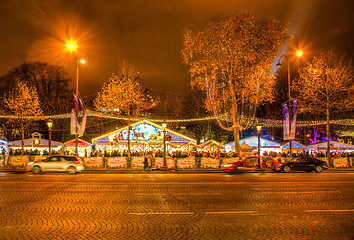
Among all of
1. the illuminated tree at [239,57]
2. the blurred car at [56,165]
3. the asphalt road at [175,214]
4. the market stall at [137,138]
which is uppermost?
the illuminated tree at [239,57]

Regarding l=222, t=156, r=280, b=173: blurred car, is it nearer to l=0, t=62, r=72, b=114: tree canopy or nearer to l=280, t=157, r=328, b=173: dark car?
l=280, t=157, r=328, b=173: dark car

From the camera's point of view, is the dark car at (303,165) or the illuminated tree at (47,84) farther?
the illuminated tree at (47,84)

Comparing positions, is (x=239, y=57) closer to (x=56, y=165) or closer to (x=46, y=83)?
(x=56, y=165)

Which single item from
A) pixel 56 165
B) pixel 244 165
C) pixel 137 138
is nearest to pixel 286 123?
pixel 244 165

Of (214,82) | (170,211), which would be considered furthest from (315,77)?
(170,211)

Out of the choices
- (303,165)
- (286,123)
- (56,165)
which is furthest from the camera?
(286,123)

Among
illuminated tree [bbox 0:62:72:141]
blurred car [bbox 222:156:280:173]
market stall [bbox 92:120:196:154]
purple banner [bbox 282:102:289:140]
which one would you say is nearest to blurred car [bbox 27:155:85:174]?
blurred car [bbox 222:156:280:173]

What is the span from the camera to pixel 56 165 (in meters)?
24.5

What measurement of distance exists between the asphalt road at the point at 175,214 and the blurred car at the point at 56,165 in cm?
1111

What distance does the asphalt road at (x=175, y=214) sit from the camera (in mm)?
7305

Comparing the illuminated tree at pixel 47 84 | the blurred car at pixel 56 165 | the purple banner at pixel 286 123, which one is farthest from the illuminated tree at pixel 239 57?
the illuminated tree at pixel 47 84

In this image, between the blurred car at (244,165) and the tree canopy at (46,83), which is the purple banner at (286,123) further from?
the tree canopy at (46,83)

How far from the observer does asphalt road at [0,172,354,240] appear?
288 inches

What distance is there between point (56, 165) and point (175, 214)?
57.9ft
